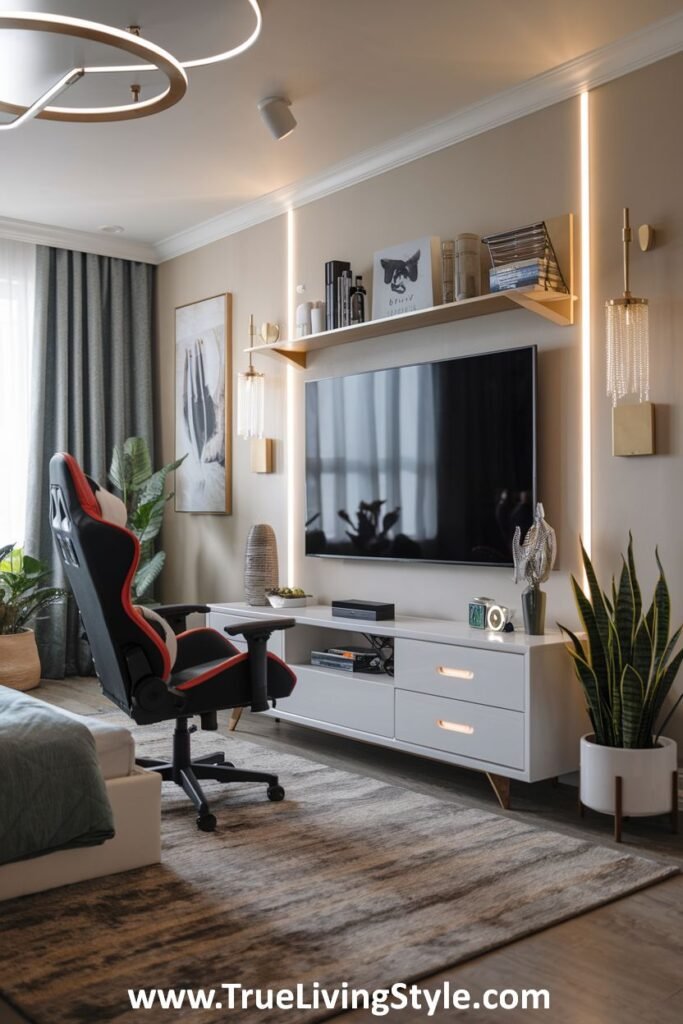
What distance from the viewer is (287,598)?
15.2 ft

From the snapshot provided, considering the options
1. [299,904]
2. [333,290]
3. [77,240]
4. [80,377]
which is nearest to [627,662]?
[299,904]

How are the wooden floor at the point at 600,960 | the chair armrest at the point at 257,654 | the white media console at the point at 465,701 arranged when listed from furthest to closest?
the white media console at the point at 465,701 → the chair armrest at the point at 257,654 → the wooden floor at the point at 600,960

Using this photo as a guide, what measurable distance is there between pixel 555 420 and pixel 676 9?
1428 millimetres

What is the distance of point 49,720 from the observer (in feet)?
8.48

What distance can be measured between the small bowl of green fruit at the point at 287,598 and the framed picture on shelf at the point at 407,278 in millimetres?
1356

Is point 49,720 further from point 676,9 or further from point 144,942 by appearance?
point 676,9

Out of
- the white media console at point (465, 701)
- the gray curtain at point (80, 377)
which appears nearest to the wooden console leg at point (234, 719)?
the white media console at point (465, 701)

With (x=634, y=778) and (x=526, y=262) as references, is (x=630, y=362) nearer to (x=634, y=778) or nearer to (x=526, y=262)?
(x=526, y=262)

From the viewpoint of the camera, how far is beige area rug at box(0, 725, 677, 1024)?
2086 mm

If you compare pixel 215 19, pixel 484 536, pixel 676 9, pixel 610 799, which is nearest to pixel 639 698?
pixel 610 799

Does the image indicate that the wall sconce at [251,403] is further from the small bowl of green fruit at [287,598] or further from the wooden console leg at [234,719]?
the wooden console leg at [234,719]

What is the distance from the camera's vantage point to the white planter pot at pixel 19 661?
5.31 meters

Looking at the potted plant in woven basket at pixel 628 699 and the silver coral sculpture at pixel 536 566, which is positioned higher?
the silver coral sculpture at pixel 536 566

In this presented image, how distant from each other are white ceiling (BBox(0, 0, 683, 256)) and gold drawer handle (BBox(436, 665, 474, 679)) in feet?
7.29
